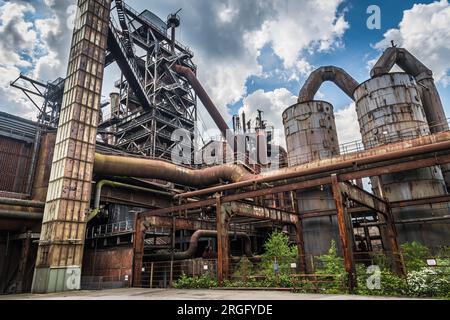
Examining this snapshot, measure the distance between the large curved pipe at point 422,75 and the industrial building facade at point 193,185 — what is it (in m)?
0.11

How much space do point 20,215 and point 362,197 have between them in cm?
1879

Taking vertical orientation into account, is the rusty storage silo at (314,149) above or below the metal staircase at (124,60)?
below

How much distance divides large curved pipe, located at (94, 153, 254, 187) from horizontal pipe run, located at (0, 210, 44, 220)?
4.20 metres

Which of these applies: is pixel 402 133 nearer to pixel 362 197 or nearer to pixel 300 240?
pixel 362 197

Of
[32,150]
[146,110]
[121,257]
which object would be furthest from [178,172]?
[146,110]

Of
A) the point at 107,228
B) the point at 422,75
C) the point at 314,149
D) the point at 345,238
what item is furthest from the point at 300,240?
the point at 422,75

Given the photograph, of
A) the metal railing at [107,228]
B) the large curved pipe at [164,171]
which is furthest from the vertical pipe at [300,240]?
the metal railing at [107,228]

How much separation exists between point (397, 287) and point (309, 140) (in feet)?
43.2

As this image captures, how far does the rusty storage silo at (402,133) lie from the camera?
16047mm

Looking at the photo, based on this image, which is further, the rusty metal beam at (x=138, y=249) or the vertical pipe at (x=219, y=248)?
the rusty metal beam at (x=138, y=249)

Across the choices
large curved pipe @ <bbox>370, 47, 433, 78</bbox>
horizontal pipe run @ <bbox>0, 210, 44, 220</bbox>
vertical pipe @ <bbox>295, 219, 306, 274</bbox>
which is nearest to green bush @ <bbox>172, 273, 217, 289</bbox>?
vertical pipe @ <bbox>295, 219, 306, 274</bbox>

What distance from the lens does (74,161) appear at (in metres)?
17.4

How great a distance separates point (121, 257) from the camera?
19172 millimetres

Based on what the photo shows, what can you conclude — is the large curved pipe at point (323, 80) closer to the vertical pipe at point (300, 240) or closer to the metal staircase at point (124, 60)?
the vertical pipe at point (300, 240)
